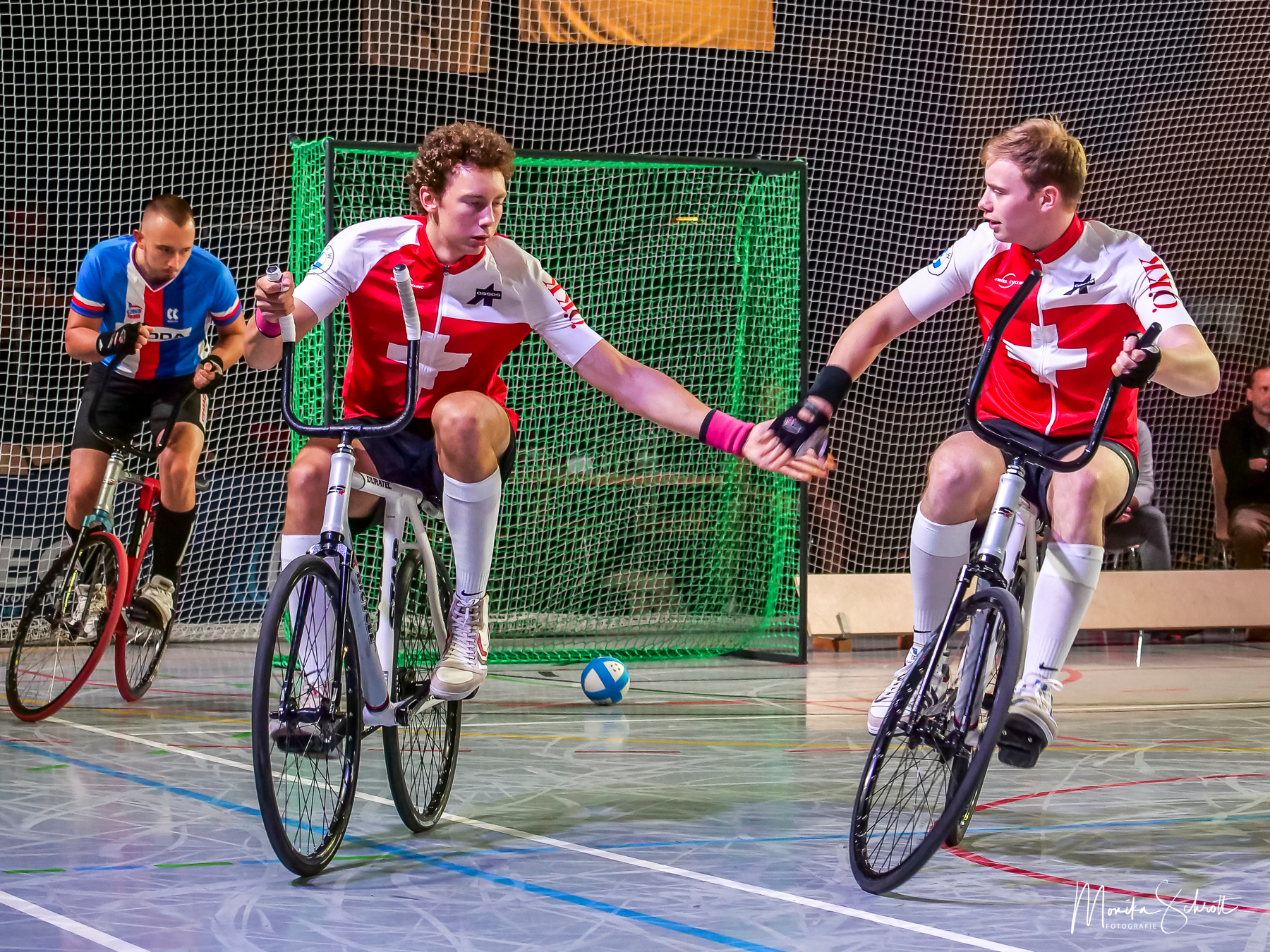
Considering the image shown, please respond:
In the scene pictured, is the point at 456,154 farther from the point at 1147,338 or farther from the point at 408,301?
the point at 1147,338

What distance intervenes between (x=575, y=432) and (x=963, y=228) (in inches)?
160

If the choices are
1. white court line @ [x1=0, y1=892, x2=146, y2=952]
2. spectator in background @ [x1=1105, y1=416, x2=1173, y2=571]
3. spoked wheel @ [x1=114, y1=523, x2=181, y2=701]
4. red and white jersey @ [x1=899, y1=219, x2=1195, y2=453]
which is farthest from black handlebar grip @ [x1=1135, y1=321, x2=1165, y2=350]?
spectator in background @ [x1=1105, y1=416, x2=1173, y2=571]

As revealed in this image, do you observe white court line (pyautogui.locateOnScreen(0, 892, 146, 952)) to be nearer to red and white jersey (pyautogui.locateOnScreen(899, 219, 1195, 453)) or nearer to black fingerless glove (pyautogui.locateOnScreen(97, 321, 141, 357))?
red and white jersey (pyautogui.locateOnScreen(899, 219, 1195, 453))

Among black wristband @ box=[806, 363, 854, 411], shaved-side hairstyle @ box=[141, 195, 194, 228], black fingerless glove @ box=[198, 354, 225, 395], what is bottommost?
black wristband @ box=[806, 363, 854, 411]

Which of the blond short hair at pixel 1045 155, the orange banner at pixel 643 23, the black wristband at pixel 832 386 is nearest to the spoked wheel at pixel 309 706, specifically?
the black wristband at pixel 832 386

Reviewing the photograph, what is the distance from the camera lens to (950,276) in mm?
3707

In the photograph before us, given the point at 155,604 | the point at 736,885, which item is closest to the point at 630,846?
the point at 736,885

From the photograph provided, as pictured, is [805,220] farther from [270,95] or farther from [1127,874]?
[1127,874]

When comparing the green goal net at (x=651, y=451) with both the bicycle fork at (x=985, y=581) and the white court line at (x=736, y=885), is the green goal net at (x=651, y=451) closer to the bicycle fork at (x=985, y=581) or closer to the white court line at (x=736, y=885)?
the white court line at (x=736, y=885)

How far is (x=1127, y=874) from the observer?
10.8 feet

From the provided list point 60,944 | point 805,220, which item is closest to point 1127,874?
point 60,944

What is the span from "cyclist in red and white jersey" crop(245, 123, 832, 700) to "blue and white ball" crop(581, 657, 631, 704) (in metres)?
2.56

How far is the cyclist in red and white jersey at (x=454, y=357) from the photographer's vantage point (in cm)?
347

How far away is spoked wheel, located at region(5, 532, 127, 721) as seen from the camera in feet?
17.7
